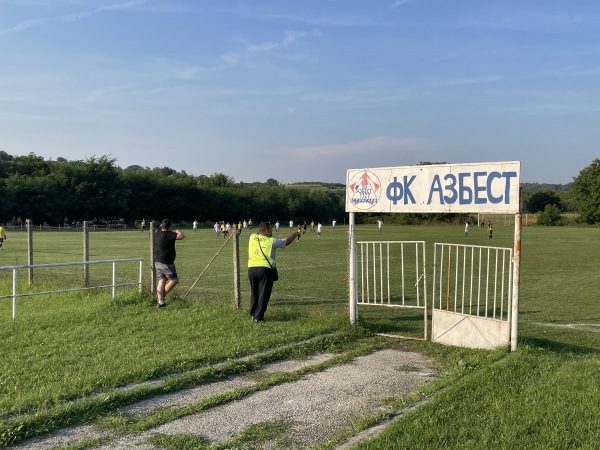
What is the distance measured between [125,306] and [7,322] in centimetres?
195

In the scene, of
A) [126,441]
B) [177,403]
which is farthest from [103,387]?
[126,441]

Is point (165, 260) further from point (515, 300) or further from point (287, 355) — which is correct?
point (515, 300)

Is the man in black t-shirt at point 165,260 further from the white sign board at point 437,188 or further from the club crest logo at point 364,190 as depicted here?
the white sign board at point 437,188

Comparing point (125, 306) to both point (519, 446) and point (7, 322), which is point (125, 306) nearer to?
point (7, 322)

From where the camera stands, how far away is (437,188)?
827 centimetres

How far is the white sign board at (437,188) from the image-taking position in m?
7.55

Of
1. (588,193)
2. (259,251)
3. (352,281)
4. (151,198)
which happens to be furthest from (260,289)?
(588,193)

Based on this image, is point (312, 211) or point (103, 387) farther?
point (312, 211)

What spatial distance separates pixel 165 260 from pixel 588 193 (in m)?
105

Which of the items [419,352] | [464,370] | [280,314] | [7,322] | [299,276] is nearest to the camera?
[464,370]

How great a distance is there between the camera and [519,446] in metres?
4.31

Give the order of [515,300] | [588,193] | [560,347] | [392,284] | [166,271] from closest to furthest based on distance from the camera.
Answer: [515,300], [560,347], [166,271], [392,284], [588,193]

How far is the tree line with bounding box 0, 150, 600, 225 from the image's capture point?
7788 cm

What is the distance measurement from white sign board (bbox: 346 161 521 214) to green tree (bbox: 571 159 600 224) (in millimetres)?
100694
